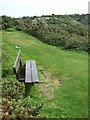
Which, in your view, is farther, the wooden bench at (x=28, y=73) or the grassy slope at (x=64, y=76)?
the wooden bench at (x=28, y=73)

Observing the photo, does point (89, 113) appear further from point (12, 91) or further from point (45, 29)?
point (45, 29)

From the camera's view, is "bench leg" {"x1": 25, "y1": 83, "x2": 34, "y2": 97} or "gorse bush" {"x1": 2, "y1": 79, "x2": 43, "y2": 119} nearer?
"gorse bush" {"x1": 2, "y1": 79, "x2": 43, "y2": 119}

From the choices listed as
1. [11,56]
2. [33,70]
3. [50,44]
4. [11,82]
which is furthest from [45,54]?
[11,82]

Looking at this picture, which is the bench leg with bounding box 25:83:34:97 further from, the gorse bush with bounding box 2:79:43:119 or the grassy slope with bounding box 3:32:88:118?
the gorse bush with bounding box 2:79:43:119

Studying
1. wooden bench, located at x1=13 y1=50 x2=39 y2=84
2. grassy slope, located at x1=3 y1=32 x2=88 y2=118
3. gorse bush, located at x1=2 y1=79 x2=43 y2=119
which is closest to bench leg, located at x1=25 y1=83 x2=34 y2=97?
wooden bench, located at x1=13 y1=50 x2=39 y2=84

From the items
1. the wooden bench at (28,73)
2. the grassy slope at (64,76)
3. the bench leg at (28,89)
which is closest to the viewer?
the grassy slope at (64,76)

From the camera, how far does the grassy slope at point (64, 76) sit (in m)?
9.34

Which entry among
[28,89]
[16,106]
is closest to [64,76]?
[28,89]

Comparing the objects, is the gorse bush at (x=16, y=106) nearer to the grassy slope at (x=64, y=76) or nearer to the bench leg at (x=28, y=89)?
the grassy slope at (x=64, y=76)

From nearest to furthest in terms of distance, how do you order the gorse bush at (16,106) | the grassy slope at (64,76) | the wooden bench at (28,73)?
the gorse bush at (16,106), the grassy slope at (64,76), the wooden bench at (28,73)

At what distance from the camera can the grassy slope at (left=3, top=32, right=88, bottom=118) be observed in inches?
368

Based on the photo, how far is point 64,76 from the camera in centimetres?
1364

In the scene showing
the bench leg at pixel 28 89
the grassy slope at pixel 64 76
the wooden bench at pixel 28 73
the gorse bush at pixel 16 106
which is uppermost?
the gorse bush at pixel 16 106

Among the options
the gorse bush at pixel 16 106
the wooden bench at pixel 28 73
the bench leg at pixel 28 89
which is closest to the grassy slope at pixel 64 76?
Answer: the bench leg at pixel 28 89
